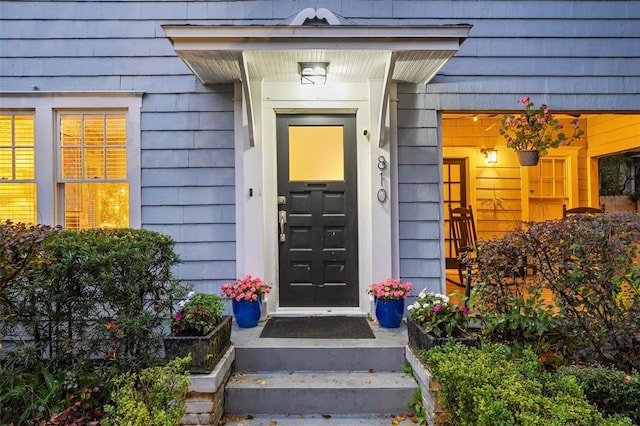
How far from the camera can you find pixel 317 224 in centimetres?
403

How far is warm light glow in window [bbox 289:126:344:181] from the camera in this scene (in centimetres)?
404

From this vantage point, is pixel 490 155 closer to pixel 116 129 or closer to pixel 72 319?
pixel 116 129

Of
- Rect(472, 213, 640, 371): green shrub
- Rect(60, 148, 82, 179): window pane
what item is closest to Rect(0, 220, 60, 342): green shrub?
Rect(60, 148, 82, 179): window pane

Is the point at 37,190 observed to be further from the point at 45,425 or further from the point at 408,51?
the point at 408,51

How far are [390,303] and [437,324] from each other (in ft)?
2.66

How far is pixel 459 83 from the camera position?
13.1 feet

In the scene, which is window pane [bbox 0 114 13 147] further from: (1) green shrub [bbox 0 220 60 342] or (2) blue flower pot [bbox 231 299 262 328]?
(2) blue flower pot [bbox 231 299 262 328]

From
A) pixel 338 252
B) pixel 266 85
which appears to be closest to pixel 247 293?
pixel 338 252

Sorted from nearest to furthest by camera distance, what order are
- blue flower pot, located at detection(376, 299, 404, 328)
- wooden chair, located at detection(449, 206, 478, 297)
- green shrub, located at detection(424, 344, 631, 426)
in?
green shrub, located at detection(424, 344, 631, 426) < blue flower pot, located at detection(376, 299, 404, 328) < wooden chair, located at detection(449, 206, 478, 297)

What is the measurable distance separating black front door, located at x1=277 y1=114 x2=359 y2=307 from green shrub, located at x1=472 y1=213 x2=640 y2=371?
1.54m

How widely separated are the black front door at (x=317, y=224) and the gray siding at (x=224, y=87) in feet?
1.66

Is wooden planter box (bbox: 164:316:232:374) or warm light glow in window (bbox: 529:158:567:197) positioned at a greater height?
warm light glow in window (bbox: 529:158:567:197)

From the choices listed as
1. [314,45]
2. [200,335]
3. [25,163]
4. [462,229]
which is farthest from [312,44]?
[462,229]

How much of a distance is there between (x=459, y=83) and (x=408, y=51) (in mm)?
1003
